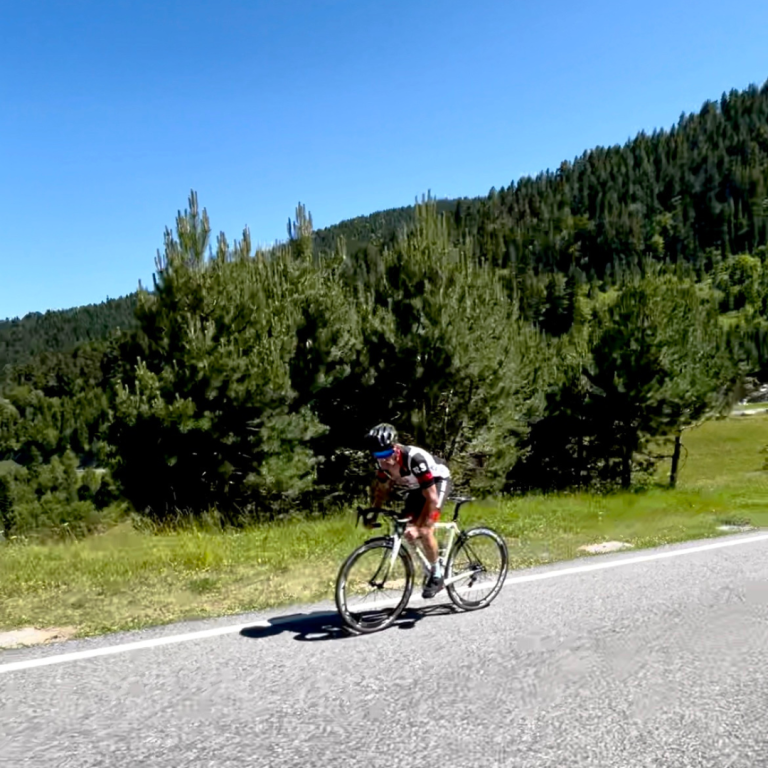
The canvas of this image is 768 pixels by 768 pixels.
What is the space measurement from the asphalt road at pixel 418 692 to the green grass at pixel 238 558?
0.80m

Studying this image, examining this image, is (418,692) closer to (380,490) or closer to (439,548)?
(380,490)

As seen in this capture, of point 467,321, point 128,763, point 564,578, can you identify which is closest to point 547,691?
point 128,763

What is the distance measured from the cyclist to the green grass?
1.24 meters

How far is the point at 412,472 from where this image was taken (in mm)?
6309

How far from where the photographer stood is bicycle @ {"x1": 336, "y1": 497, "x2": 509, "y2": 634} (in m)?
5.89

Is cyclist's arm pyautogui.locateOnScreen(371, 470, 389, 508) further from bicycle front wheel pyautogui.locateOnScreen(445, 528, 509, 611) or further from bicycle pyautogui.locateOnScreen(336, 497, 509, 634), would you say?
bicycle front wheel pyautogui.locateOnScreen(445, 528, 509, 611)

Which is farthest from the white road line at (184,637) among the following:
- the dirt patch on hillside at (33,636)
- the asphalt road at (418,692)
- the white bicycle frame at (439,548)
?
the white bicycle frame at (439,548)

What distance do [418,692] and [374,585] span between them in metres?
1.80

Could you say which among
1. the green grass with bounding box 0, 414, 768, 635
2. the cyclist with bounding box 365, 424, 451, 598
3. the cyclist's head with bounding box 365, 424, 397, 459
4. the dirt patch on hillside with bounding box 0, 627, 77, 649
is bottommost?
the green grass with bounding box 0, 414, 768, 635

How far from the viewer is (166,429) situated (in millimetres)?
15844

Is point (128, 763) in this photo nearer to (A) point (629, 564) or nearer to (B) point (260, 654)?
(B) point (260, 654)

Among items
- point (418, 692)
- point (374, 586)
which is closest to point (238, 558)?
point (374, 586)

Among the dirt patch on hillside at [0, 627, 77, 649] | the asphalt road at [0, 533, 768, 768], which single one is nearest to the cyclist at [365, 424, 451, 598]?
the asphalt road at [0, 533, 768, 768]

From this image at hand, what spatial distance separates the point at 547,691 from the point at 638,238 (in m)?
171
